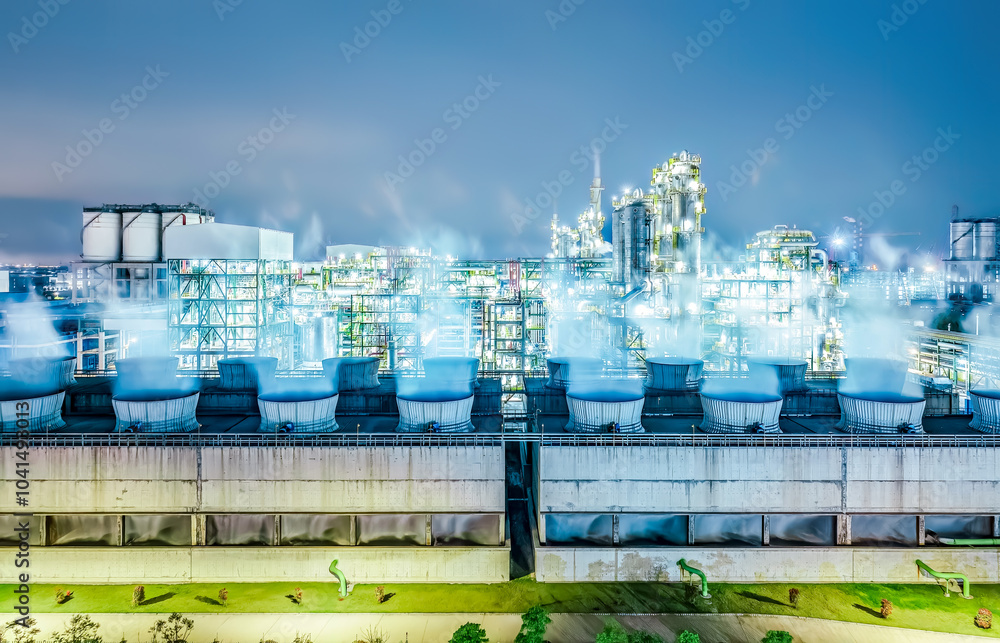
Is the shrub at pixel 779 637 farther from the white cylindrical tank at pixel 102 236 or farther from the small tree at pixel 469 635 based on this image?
the white cylindrical tank at pixel 102 236

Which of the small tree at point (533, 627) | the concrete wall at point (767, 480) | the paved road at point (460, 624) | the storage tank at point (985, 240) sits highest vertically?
the storage tank at point (985, 240)

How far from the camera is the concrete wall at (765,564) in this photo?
15.8 meters

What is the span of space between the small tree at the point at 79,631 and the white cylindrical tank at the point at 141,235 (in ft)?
128

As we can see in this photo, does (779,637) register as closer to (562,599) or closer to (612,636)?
(612,636)

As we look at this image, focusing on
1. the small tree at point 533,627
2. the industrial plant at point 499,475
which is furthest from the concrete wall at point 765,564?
the small tree at point 533,627

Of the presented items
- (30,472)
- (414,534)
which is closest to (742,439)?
(414,534)

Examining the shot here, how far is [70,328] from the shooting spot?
35562mm

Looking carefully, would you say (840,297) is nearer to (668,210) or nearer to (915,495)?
(668,210)

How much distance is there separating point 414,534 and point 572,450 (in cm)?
528

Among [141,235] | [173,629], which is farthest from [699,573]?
[141,235]

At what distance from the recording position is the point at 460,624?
1374 centimetres

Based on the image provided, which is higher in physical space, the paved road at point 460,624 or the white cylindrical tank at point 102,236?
the white cylindrical tank at point 102,236

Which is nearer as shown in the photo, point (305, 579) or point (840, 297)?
point (305, 579)

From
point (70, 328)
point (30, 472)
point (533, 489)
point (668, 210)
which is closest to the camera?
point (30, 472)
